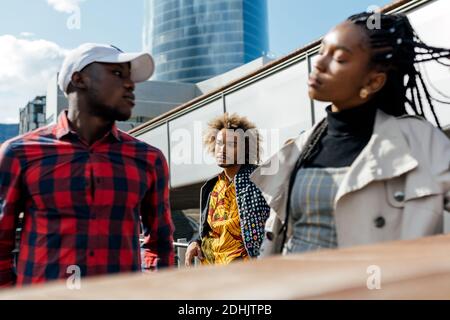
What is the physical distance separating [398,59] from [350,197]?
1.94 ft

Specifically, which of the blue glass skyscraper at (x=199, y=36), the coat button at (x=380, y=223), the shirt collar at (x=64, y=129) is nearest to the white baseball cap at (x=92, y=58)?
the shirt collar at (x=64, y=129)

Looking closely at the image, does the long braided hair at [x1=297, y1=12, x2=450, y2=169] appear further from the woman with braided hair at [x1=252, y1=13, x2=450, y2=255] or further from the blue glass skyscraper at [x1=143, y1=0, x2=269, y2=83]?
the blue glass skyscraper at [x1=143, y1=0, x2=269, y2=83]

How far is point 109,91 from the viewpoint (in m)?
2.33

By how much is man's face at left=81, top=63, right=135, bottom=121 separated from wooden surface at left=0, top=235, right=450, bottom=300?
182 cm

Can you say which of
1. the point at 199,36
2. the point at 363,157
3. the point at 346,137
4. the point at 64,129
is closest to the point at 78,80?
the point at 64,129

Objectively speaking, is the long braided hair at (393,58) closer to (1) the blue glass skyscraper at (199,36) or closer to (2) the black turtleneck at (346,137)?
(2) the black turtleneck at (346,137)

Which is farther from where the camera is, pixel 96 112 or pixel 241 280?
pixel 96 112

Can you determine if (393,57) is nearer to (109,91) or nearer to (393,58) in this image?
(393,58)

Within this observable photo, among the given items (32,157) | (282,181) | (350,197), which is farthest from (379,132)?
(32,157)

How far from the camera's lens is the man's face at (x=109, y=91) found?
2316mm

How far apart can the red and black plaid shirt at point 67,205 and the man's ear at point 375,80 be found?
105 centimetres
